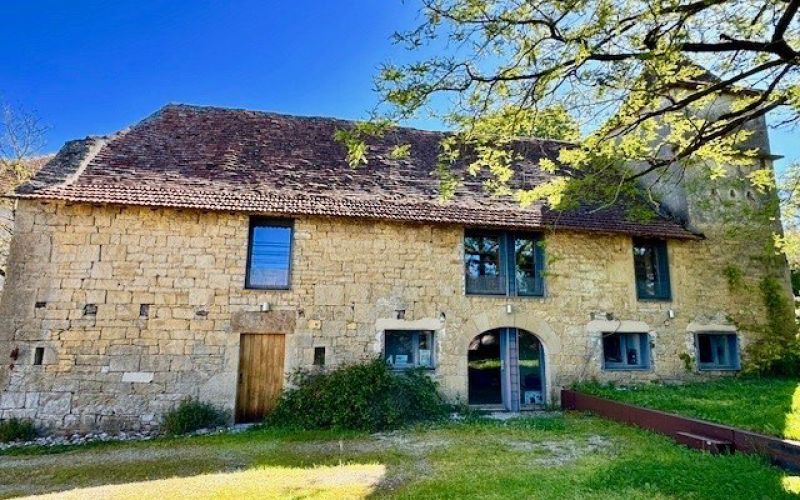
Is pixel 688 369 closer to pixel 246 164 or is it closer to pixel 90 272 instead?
pixel 246 164

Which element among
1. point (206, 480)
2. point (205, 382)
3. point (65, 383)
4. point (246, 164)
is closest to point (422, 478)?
point (206, 480)

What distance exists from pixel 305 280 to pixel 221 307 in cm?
173

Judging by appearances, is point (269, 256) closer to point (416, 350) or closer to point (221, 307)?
point (221, 307)

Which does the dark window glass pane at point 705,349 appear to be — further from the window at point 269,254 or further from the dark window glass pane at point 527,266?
the window at point 269,254

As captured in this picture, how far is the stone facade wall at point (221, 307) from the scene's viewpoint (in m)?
8.45

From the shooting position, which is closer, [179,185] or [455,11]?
[455,11]

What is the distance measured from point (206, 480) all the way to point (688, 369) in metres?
10.8

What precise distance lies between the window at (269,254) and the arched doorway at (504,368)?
4495mm

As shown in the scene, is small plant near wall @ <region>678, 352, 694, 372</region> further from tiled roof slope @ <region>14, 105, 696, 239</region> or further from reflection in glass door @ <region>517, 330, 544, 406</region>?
reflection in glass door @ <region>517, 330, 544, 406</region>

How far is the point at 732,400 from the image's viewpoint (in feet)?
26.6

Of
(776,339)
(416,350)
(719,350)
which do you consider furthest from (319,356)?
(776,339)

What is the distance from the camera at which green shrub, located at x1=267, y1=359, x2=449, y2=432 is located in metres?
8.28

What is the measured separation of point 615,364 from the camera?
10.8 m

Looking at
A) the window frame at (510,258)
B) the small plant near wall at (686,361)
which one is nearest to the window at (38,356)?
Answer: the window frame at (510,258)
